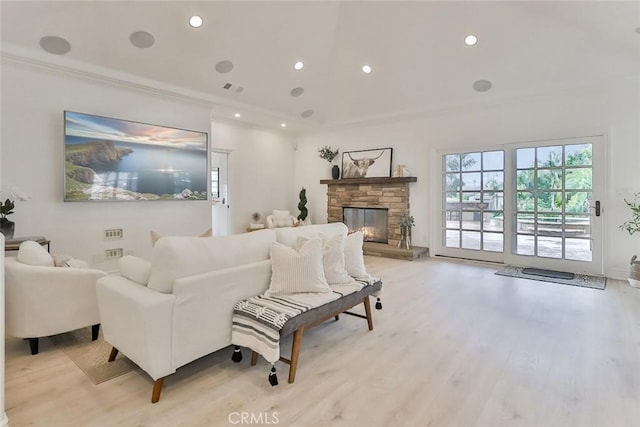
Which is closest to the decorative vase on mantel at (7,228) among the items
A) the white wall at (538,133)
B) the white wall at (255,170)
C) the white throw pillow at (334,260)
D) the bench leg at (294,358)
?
the white throw pillow at (334,260)

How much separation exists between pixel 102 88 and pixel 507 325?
18.4ft

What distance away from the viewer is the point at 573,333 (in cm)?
291

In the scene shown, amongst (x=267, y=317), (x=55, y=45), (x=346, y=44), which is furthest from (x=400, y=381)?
(x=55, y=45)

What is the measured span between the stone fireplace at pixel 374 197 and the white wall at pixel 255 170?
1.08m

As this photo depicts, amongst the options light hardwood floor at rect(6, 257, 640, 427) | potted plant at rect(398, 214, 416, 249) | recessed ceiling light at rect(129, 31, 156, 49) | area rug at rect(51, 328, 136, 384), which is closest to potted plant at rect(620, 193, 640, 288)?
light hardwood floor at rect(6, 257, 640, 427)

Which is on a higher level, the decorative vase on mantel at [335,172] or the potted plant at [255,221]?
the decorative vase on mantel at [335,172]

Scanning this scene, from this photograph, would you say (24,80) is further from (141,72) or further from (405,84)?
(405,84)

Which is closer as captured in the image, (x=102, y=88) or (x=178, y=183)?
(x=102, y=88)

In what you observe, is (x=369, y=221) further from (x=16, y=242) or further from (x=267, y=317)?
(x=16, y=242)

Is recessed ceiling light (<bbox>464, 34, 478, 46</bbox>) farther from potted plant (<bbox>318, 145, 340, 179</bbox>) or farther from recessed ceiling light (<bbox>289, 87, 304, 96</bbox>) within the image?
potted plant (<bbox>318, 145, 340, 179</bbox>)

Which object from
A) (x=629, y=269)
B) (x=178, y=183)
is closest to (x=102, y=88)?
(x=178, y=183)

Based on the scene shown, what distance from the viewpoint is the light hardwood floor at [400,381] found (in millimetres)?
1845

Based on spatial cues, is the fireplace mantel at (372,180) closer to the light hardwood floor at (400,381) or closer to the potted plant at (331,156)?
the potted plant at (331,156)

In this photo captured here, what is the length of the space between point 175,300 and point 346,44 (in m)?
4.74
